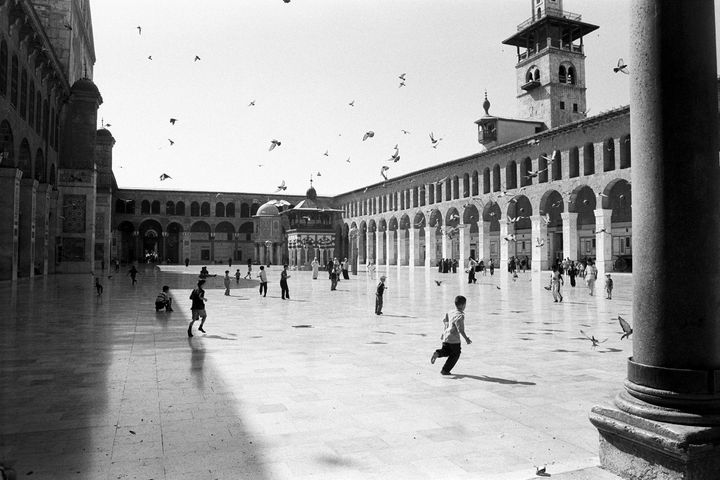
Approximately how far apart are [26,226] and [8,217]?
11.2 ft

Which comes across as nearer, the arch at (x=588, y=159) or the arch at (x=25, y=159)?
the arch at (x=25, y=159)

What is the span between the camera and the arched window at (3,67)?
2072 cm

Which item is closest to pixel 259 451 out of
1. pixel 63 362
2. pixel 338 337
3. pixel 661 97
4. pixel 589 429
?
pixel 589 429

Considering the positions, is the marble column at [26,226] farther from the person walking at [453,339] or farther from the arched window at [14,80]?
the person walking at [453,339]

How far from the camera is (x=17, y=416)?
17.0ft

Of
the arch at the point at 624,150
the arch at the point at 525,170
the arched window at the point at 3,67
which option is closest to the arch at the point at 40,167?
the arched window at the point at 3,67

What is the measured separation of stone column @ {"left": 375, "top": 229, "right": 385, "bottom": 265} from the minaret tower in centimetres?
1889

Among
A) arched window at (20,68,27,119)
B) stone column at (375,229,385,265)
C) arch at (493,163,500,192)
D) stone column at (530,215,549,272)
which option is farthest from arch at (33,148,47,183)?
stone column at (375,229,385,265)

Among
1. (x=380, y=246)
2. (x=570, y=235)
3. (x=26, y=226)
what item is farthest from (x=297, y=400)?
(x=380, y=246)

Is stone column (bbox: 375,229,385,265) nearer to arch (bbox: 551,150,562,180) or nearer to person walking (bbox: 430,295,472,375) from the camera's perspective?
arch (bbox: 551,150,562,180)

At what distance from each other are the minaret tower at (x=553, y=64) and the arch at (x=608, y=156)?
18.2 metres

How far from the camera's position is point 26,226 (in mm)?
26469

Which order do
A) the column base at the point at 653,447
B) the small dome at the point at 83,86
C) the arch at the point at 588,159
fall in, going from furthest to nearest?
the small dome at the point at 83,86
the arch at the point at 588,159
the column base at the point at 653,447

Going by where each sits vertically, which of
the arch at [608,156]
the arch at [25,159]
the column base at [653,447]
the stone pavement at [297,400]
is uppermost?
the arch at [608,156]
